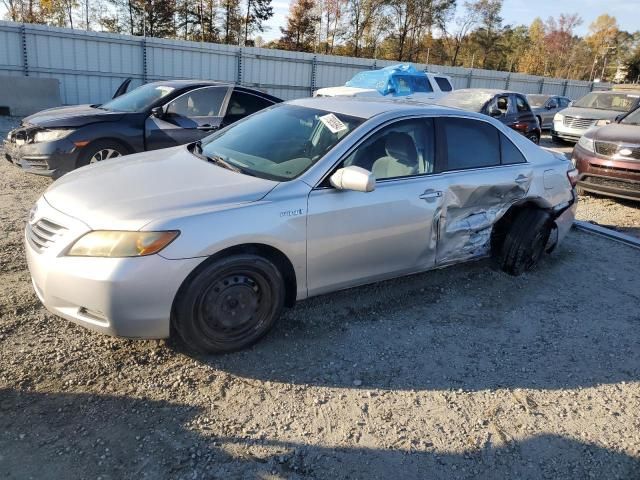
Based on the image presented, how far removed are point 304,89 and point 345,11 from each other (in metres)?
29.7

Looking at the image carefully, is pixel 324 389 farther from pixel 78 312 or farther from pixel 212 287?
pixel 78 312

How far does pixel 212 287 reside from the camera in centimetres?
314

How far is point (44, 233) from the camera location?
316 centimetres

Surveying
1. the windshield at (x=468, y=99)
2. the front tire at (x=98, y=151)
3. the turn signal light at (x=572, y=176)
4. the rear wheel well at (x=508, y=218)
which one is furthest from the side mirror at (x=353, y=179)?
the windshield at (x=468, y=99)

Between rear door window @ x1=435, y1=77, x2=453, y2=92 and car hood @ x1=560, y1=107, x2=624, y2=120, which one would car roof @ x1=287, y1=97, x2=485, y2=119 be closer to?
rear door window @ x1=435, y1=77, x2=453, y2=92

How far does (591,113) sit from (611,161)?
8099mm

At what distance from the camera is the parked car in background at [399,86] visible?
1474 cm

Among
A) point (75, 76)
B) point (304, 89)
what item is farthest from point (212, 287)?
point (304, 89)

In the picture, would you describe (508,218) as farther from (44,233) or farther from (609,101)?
(609,101)

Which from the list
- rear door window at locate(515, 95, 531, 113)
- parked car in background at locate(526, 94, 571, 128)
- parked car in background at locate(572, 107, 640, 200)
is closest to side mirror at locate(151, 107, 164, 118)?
parked car in background at locate(572, 107, 640, 200)

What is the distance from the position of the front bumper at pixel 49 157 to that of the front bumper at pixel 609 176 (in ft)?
23.2

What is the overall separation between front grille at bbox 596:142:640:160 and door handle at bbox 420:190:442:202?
531cm

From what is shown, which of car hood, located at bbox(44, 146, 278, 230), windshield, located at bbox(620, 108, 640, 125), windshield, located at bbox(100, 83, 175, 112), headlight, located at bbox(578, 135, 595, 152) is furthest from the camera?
windshield, located at bbox(620, 108, 640, 125)

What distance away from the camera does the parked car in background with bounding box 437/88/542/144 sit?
40.3ft
